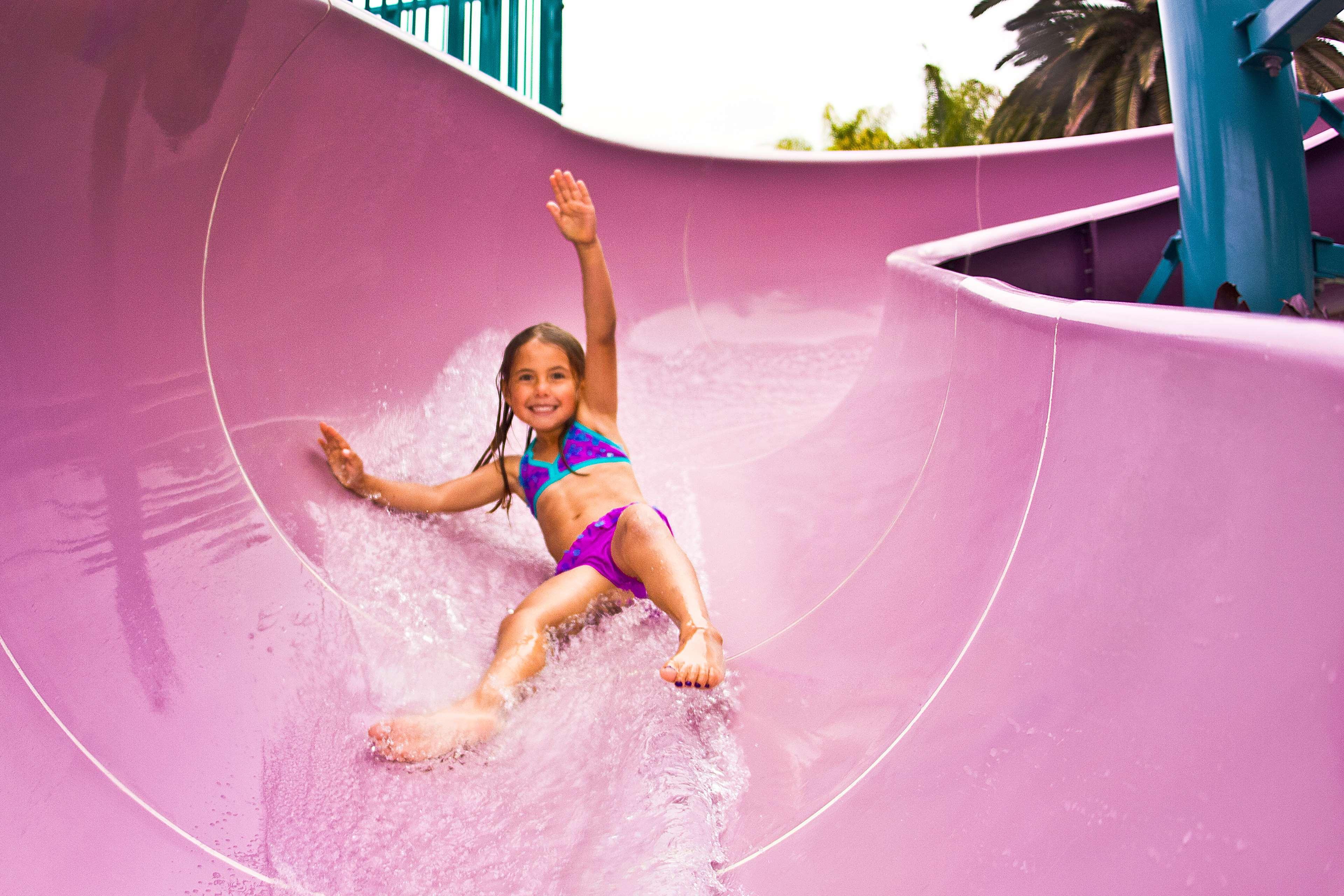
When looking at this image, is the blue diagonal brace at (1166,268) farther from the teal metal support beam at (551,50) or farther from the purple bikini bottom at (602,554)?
the teal metal support beam at (551,50)

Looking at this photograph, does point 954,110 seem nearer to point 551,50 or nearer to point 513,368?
point 551,50

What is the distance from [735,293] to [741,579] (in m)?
1.55

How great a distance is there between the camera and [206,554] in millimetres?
1171

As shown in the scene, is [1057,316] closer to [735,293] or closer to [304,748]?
[304,748]

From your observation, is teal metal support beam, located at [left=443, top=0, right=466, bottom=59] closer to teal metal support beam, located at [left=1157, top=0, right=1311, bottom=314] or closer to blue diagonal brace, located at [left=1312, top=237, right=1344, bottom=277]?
teal metal support beam, located at [left=1157, top=0, right=1311, bottom=314]

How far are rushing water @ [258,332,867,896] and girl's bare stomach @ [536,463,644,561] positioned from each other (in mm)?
90

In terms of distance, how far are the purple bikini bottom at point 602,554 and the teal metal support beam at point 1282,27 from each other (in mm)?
1101

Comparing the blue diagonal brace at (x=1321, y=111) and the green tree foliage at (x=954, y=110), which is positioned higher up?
Answer: the green tree foliage at (x=954, y=110)

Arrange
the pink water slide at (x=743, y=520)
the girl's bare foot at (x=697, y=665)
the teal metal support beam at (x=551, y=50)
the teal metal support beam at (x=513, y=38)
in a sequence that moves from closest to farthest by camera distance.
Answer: the pink water slide at (x=743, y=520) < the girl's bare foot at (x=697, y=665) < the teal metal support beam at (x=513, y=38) < the teal metal support beam at (x=551, y=50)

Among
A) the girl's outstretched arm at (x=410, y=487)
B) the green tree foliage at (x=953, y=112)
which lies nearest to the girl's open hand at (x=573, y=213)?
the girl's outstretched arm at (x=410, y=487)

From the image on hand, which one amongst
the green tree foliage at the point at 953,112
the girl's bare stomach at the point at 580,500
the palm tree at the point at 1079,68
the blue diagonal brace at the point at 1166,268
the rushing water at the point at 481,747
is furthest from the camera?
the green tree foliage at the point at 953,112

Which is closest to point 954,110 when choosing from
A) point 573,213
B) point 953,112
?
point 953,112

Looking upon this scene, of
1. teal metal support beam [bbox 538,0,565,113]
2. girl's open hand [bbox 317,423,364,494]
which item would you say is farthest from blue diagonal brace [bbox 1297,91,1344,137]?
teal metal support beam [bbox 538,0,565,113]

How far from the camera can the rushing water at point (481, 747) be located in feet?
2.80
